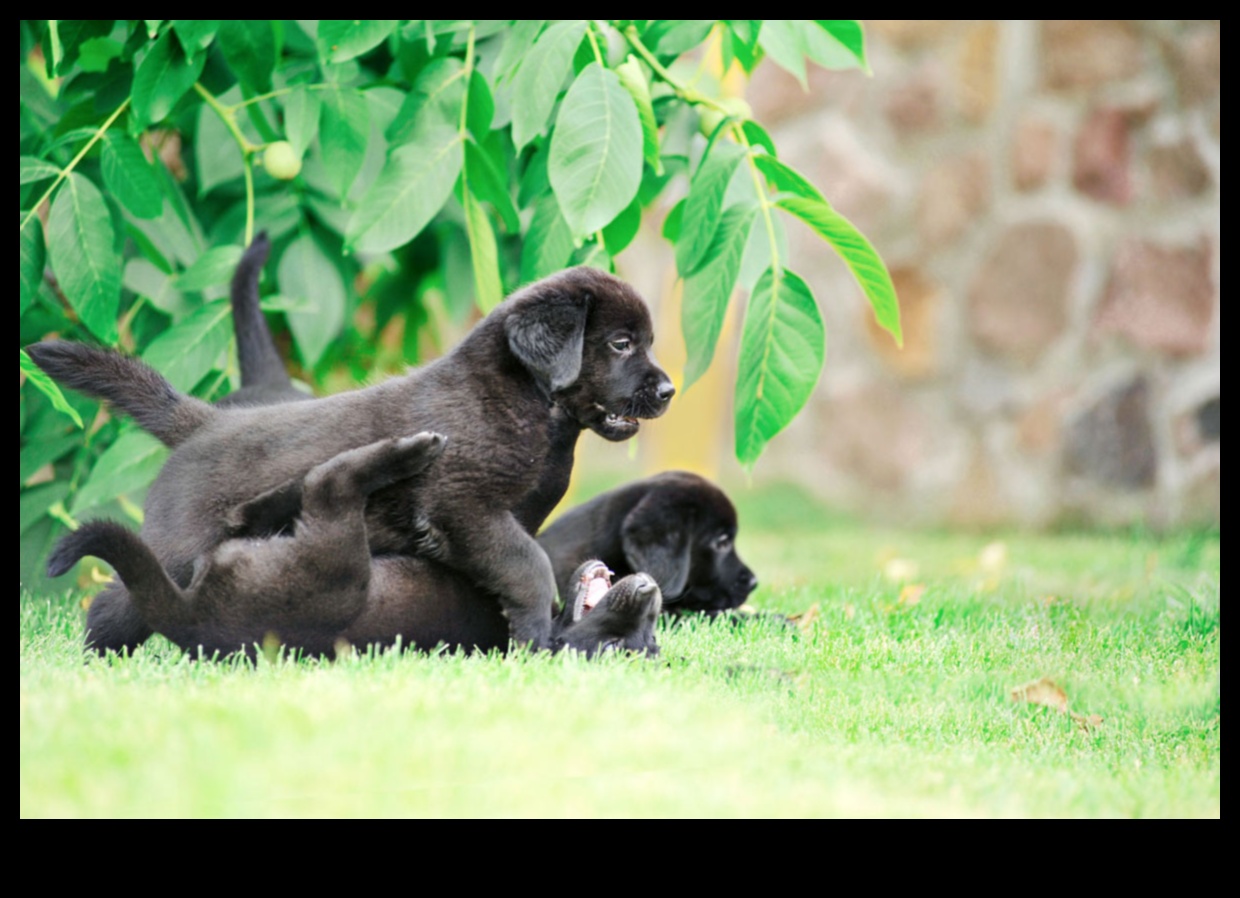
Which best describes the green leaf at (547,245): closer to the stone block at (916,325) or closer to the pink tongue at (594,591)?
the pink tongue at (594,591)

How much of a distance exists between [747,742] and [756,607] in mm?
1624

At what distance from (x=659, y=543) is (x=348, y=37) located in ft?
4.78

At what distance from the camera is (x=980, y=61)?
634cm

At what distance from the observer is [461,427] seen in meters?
2.54

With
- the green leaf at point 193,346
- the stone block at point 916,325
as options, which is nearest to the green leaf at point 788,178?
the green leaf at point 193,346

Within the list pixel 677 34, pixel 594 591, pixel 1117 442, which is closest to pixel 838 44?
pixel 677 34

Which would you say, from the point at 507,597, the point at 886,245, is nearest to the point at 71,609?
the point at 507,597

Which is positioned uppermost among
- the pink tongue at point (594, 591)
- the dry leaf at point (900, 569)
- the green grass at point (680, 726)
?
the dry leaf at point (900, 569)

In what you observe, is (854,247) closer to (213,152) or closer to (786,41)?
(786,41)

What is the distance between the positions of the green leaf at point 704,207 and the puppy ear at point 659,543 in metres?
0.75

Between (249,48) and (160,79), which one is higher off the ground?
(249,48)

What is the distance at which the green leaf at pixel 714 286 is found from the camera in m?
2.79
